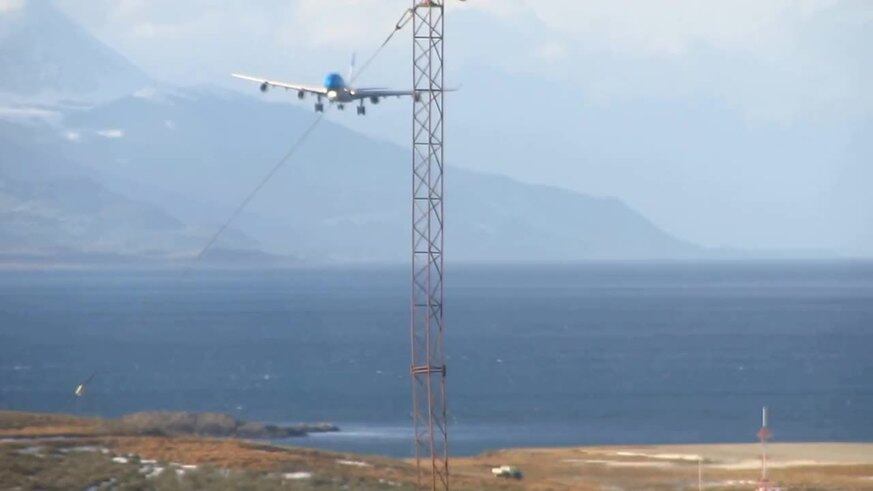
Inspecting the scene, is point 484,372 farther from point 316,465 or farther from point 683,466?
point 316,465

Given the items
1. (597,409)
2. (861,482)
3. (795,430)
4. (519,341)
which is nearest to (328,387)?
(597,409)

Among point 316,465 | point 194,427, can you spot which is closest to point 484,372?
point 194,427

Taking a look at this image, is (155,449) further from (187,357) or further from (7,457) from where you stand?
(187,357)

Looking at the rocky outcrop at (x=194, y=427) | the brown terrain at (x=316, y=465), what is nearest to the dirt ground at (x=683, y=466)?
the brown terrain at (x=316, y=465)

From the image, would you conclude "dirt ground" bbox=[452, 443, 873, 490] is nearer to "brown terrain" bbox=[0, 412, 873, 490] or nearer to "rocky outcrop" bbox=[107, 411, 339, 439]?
"brown terrain" bbox=[0, 412, 873, 490]

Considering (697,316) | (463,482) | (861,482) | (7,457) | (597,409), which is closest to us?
(7,457)

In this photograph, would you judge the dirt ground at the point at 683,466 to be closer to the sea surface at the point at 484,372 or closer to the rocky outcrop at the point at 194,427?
the sea surface at the point at 484,372

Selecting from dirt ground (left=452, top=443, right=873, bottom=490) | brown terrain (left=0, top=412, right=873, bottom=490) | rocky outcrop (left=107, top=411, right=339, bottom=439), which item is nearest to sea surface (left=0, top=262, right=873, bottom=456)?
rocky outcrop (left=107, top=411, right=339, bottom=439)
